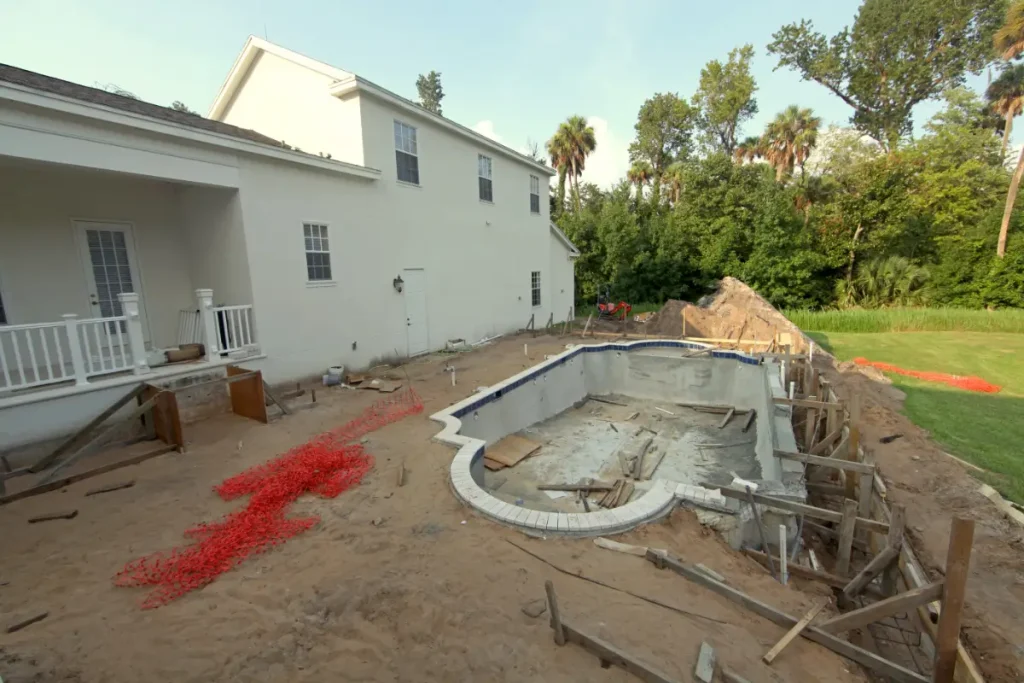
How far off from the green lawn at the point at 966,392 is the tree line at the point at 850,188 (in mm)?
5106

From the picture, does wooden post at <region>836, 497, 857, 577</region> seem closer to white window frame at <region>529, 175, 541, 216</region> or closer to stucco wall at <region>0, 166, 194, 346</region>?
stucco wall at <region>0, 166, 194, 346</region>

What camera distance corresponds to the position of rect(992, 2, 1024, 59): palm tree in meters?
17.5

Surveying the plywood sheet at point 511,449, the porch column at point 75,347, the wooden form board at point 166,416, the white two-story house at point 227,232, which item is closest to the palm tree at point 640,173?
the white two-story house at point 227,232

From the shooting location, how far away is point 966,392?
433 inches

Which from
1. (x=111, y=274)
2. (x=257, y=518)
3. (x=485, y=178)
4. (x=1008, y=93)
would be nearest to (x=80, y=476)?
(x=257, y=518)

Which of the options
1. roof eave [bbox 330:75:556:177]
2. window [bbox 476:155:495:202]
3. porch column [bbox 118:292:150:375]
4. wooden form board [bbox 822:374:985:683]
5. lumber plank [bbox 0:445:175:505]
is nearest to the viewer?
wooden form board [bbox 822:374:985:683]

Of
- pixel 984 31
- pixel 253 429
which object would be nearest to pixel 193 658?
pixel 253 429

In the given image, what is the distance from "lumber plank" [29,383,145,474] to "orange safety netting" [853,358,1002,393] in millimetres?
18080

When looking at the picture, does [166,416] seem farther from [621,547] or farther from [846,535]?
[846,535]

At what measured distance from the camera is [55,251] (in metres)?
7.70

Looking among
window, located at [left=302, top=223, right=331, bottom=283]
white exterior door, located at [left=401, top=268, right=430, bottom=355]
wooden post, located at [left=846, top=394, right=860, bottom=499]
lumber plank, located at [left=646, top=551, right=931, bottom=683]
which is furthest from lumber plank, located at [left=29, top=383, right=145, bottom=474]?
wooden post, located at [left=846, top=394, right=860, bottom=499]

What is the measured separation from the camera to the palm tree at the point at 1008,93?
22.3m

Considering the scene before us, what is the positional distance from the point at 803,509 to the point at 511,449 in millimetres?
5670

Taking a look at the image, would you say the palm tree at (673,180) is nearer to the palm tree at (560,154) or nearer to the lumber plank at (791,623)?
the palm tree at (560,154)
